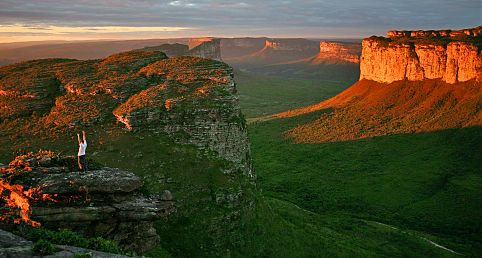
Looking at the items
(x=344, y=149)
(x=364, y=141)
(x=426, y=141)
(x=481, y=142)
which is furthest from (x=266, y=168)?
(x=481, y=142)

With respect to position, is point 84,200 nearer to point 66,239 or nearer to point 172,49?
point 66,239

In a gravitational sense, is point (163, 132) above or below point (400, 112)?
above

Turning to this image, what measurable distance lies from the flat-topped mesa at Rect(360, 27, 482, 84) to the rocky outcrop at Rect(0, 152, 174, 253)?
318ft

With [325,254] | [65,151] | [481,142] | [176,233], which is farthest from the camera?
[481,142]

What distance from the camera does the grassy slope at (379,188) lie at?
47906 millimetres

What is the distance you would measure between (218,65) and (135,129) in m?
13.2

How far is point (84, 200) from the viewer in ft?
63.0

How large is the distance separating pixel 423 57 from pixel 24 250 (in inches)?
4355

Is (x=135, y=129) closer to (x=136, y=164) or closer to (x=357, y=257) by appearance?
(x=136, y=164)

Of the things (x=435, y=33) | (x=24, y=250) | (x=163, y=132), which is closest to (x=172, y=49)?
(x=435, y=33)

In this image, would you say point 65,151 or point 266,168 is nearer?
point 65,151

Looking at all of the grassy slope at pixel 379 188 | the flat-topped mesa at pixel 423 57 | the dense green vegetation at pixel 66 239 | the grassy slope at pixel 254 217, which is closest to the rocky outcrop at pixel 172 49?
the grassy slope at pixel 379 188

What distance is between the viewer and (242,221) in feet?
107

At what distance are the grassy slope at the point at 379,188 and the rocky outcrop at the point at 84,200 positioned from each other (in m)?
16.9
